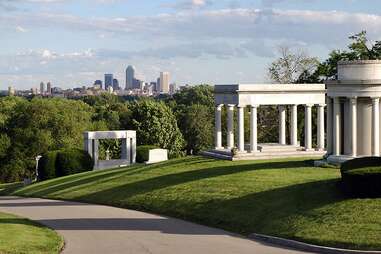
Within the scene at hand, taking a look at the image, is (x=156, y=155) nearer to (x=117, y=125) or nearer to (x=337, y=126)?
(x=337, y=126)

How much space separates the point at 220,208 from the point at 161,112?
201 ft

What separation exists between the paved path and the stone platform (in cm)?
1332

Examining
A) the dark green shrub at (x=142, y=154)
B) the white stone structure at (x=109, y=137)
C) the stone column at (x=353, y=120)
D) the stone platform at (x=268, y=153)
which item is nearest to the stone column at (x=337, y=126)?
the stone column at (x=353, y=120)

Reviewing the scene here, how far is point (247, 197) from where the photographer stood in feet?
93.3

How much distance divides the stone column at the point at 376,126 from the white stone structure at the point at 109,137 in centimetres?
2778

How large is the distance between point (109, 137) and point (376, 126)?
29.2m

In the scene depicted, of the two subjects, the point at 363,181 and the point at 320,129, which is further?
the point at 320,129

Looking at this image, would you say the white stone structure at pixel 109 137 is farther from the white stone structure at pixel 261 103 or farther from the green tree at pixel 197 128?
the green tree at pixel 197 128

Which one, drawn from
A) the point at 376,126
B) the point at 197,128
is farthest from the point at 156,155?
the point at 197,128

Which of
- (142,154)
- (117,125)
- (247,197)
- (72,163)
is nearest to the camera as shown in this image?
(247,197)

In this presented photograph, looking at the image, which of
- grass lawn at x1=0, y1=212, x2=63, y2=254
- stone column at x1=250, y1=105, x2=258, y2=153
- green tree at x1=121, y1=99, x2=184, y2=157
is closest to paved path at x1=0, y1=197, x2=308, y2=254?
grass lawn at x1=0, y1=212, x2=63, y2=254

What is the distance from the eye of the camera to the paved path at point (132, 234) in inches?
821

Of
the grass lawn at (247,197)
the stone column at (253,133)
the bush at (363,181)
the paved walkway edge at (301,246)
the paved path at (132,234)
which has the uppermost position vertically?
the stone column at (253,133)

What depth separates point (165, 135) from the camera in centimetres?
8719
